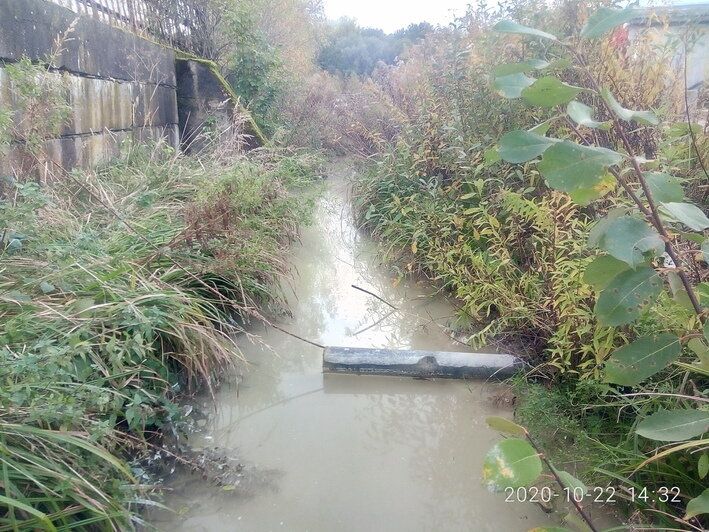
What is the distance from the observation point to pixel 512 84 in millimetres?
1241

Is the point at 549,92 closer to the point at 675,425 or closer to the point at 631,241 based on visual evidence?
the point at 631,241

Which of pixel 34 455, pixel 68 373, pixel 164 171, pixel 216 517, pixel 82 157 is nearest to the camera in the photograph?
pixel 34 455

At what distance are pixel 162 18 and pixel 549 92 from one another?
23.0ft

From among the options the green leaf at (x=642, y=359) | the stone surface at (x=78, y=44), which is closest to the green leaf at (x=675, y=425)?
the green leaf at (x=642, y=359)

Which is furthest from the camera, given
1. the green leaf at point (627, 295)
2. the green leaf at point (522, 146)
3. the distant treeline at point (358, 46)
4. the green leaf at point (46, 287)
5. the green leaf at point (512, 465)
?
the distant treeline at point (358, 46)

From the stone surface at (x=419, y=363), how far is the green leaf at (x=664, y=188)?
187 centimetres

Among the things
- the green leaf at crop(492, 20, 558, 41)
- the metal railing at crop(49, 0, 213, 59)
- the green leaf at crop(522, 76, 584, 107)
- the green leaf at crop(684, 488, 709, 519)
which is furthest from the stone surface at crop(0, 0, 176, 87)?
the green leaf at crop(684, 488, 709, 519)

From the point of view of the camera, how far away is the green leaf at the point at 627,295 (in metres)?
1.30

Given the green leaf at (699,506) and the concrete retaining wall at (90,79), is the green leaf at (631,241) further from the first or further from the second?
the concrete retaining wall at (90,79)

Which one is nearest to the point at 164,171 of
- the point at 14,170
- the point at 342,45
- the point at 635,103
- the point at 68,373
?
the point at 14,170

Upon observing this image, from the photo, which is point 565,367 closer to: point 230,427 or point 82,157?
point 230,427

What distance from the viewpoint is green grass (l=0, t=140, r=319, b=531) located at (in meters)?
1.78

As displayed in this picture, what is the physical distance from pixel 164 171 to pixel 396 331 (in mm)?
2351

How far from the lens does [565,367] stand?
2.79 metres
